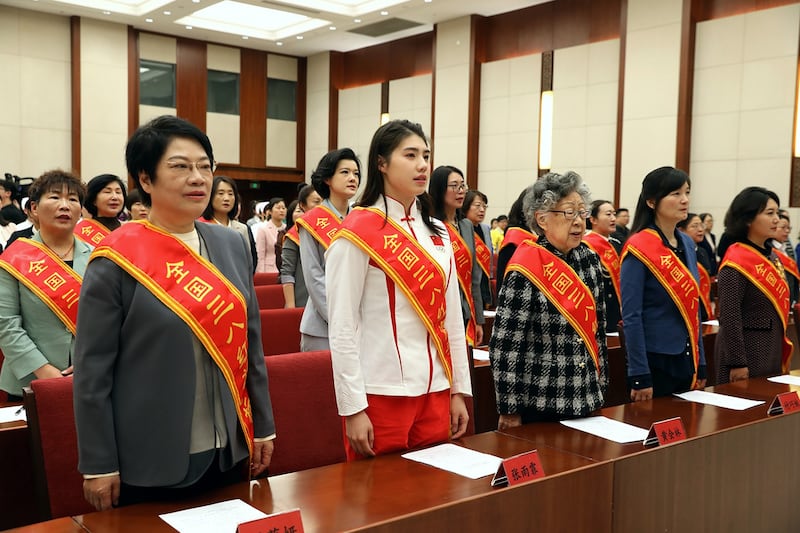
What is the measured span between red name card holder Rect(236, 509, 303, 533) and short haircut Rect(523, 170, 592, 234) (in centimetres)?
125

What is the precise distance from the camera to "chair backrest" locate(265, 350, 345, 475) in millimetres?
2049

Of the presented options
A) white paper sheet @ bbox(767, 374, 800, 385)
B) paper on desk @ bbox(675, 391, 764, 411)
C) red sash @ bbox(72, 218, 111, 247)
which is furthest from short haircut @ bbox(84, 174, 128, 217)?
white paper sheet @ bbox(767, 374, 800, 385)

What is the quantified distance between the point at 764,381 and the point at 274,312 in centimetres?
196

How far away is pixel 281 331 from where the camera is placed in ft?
11.0

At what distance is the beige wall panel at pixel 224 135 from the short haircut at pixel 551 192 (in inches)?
470

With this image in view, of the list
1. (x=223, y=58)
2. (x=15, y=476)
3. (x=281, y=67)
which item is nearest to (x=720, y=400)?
(x=15, y=476)

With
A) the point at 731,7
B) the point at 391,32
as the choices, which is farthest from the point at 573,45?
the point at 391,32

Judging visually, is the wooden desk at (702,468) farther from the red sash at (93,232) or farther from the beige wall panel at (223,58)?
the beige wall panel at (223,58)

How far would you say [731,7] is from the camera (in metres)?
9.02

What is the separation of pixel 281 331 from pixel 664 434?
75.2 inches

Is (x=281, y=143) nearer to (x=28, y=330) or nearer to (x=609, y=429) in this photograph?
(x=28, y=330)

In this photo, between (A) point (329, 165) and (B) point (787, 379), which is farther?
(A) point (329, 165)

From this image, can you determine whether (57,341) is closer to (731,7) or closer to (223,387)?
(223,387)

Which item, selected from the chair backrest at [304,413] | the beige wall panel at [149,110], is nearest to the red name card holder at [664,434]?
the chair backrest at [304,413]
